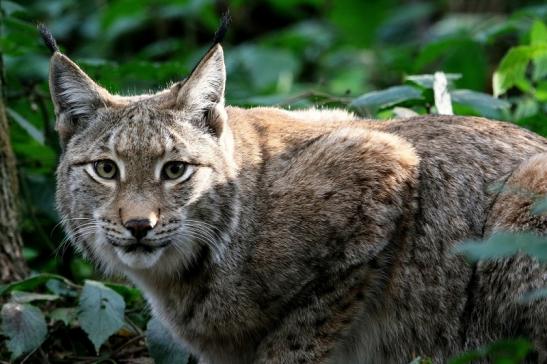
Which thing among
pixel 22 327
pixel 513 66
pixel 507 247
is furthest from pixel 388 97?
pixel 507 247

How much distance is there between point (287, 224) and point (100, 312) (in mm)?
1337

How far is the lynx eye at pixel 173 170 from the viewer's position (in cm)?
599

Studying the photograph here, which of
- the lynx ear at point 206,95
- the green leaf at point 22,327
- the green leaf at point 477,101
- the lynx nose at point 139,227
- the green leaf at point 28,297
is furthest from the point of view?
the green leaf at point 477,101

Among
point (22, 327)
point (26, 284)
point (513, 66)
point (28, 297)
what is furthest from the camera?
point (513, 66)

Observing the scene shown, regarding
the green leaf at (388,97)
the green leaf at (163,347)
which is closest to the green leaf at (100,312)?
the green leaf at (163,347)

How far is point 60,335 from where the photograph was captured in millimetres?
7090

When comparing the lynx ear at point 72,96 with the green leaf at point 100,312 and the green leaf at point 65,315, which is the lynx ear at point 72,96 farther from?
the green leaf at point 65,315

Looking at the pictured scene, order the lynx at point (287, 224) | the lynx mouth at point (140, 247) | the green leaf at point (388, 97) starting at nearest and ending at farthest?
the lynx mouth at point (140, 247) → the lynx at point (287, 224) → the green leaf at point (388, 97)

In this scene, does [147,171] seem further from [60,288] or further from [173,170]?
[60,288]

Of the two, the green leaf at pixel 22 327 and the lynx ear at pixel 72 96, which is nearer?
the lynx ear at pixel 72 96

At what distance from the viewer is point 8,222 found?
7441 mm

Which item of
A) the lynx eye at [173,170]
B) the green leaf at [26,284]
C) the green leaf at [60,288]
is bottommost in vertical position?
the green leaf at [60,288]

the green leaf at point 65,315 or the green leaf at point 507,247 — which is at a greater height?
the green leaf at point 507,247

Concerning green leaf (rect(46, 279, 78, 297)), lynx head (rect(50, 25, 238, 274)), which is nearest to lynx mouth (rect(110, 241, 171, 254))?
lynx head (rect(50, 25, 238, 274))
